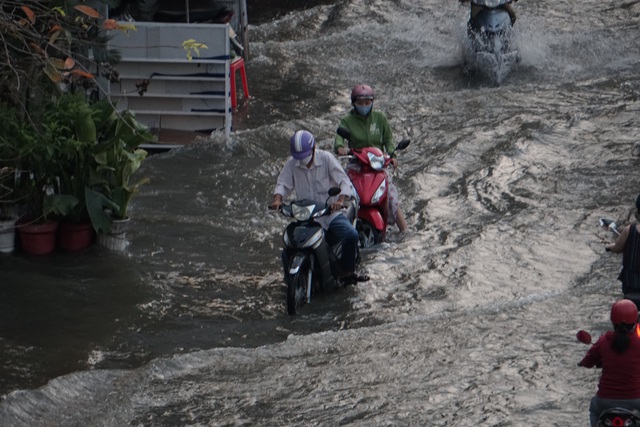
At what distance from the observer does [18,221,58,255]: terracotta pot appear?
34.1 ft

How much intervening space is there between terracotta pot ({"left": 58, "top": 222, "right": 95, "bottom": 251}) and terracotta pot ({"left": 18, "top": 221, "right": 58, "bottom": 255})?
0.38 ft

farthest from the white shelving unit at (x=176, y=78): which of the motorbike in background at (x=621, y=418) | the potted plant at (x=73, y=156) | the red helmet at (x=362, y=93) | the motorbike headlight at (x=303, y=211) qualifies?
the motorbike in background at (x=621, y=418)

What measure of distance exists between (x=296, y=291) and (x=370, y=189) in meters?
1.92

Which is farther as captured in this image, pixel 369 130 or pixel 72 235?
pixel 369 130

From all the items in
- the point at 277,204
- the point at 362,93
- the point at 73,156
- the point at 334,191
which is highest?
the point at 362,93

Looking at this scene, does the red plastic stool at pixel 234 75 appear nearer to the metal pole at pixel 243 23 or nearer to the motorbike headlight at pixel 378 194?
the metal pole at pixel 243 23

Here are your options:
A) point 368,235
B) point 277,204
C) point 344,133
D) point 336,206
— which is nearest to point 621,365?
point 336,206

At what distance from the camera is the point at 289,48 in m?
21.3

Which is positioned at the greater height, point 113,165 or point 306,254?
point 113,165

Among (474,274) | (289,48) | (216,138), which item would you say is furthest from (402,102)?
(474,274)

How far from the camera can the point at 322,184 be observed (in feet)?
32.2

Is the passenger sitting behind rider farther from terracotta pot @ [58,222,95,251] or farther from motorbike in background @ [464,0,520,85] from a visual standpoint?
motorbike in background @ [464,0,520,85]

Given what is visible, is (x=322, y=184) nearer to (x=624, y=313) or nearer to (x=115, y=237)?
(x=115, y=237)

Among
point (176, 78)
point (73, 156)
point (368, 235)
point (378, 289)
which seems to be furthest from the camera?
point (176, 78)
